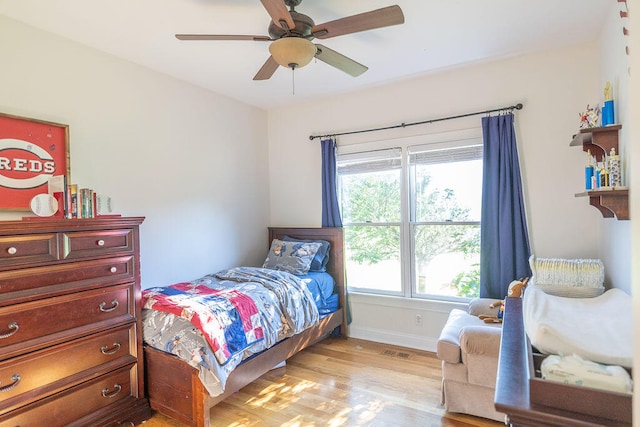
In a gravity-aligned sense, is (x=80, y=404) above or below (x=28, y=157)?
below

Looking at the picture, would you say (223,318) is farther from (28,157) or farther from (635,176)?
(635,176)

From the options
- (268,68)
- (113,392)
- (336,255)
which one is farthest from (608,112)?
(113,392)

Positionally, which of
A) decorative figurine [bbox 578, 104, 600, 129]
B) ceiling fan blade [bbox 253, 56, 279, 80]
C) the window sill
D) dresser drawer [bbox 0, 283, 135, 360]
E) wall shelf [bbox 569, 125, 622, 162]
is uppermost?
ceiling fan blade [bbox 253, 56, 279, 80]

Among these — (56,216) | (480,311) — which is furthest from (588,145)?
(56,216)

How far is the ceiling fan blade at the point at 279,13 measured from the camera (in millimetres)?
1608

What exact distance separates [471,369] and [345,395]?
94 cm

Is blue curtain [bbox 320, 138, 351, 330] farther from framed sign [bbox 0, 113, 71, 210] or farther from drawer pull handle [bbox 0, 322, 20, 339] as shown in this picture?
drawer pull handle [bbox 0, 322, 20, 339]

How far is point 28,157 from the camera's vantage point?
231cm

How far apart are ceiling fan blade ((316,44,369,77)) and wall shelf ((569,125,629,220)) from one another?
55.6 inches

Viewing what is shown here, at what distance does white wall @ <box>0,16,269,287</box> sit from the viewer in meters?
2.42

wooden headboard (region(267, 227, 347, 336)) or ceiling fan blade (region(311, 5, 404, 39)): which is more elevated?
ceiling fan blade (region(311, 5, 404, 39))

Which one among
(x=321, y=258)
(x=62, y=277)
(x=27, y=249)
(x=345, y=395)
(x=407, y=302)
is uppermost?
(x=27, y=249)

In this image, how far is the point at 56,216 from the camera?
2.23 metres

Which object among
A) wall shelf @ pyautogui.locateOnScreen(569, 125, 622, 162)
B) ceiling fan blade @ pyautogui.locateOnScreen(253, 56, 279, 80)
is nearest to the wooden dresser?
ceiling fan blade @ pyautogui.locateOnScreen(253, 56, 279, 80)
